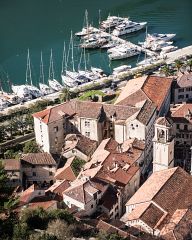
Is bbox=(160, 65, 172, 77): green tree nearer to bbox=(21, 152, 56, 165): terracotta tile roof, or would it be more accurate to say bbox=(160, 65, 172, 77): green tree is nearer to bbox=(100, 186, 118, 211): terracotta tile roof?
bbox=(21, 152, 56, 165): terracotta tile roof

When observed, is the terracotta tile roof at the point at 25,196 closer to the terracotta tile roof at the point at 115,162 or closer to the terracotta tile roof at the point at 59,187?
the terracotta tile roof at the point at 59,187

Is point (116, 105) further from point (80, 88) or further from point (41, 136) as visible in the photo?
point (80, 88)

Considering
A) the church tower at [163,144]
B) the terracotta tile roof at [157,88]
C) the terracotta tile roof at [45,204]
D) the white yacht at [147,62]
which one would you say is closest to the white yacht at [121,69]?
the white yacht at [147,62]

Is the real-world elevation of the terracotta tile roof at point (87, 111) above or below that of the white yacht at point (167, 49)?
above

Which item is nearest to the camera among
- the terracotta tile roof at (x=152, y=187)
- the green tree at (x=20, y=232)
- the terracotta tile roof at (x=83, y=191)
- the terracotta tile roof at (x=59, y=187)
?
the green tree at (x=20, y=232)

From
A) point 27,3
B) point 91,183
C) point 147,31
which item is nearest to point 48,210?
point 91,183
